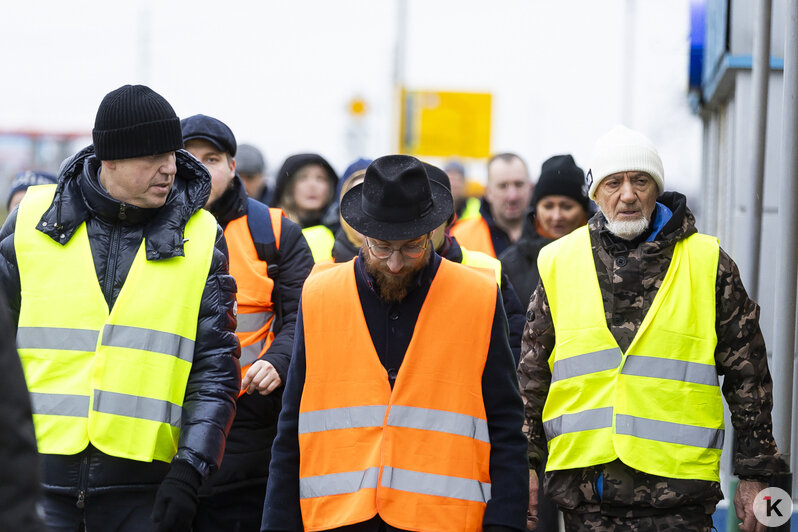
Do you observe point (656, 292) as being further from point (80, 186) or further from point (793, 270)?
point (80, 186)

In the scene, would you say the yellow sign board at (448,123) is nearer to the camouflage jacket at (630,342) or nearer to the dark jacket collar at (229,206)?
the dark jacket collar at (229,206)

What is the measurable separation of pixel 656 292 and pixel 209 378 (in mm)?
1570

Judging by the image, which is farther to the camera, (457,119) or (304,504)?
(457,119)

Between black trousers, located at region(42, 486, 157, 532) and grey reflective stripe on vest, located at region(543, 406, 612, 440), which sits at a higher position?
grey reflective stripe on vest, located at region(543, 406, 612, 440)

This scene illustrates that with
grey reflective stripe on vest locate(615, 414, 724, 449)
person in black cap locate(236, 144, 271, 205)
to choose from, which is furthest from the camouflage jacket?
person in black cap locate(236, 144, 271, 205)

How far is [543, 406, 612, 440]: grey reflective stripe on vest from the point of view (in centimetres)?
408

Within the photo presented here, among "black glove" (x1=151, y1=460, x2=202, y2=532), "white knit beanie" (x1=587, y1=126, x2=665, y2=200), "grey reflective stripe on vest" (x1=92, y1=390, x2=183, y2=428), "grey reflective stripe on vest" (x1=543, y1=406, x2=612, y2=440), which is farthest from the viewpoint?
"white knit beanie" (x1=587, y1=126, x2=665, y2=200)

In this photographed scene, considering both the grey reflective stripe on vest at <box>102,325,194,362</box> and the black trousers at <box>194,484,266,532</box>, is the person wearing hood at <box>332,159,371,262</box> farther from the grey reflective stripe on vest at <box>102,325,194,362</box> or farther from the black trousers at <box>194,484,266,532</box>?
the grey reflective stripe on vest at <box>102,325,194,362</box>

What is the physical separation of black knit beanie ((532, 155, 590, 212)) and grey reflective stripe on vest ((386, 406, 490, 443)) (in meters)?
2.77

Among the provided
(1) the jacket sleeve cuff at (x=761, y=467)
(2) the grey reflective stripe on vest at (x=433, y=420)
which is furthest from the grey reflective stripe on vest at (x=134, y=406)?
(1) the jacket sleeve cuff at (x=761, y=467)

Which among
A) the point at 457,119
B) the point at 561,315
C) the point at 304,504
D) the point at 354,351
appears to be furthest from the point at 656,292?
the point at 457,119

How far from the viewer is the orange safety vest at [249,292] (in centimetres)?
514

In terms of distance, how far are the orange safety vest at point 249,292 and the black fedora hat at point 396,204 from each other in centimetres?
136

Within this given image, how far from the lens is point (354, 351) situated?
146 inches
